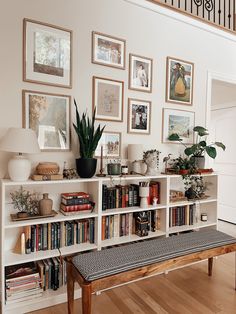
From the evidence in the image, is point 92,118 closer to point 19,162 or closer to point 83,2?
point 19,162

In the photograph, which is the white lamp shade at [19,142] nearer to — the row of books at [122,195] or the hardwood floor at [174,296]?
the row of books at [122,195]

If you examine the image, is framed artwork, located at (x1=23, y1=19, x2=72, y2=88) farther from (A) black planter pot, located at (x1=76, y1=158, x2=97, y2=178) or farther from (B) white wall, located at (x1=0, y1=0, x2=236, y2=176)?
(A) black planter pot, located at (x1=76, y1=158, x2=97, y2=178)

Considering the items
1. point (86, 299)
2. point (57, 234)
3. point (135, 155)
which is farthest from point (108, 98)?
point (86, 299)

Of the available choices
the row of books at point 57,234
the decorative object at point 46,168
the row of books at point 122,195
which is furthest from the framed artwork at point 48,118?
the row of books at point 57,234

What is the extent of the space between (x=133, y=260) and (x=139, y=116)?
1479 mm

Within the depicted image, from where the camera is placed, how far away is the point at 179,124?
289 cm

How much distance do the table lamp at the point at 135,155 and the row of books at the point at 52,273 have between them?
113 cm

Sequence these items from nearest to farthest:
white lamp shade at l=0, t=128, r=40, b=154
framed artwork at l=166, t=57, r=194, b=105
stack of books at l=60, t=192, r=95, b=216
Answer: white lamp shade at l=0, t=128, r=40, b=154, stack of books at l=60, t=192, r=95, b=216, framed artwork at l=166, t=57, r=194, b=105

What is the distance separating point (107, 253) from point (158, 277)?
0.95m

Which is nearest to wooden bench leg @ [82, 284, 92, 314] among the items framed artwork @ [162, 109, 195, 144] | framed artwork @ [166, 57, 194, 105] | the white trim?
framed artwork @ [162, 109, 195, 144]

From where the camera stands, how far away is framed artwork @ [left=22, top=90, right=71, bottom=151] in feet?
6.75

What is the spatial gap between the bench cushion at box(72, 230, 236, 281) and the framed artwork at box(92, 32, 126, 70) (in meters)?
1.75

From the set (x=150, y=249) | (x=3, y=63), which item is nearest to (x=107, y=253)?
(x=150, y=249)

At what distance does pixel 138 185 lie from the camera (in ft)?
8.11
